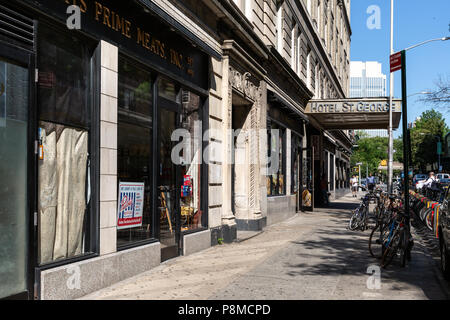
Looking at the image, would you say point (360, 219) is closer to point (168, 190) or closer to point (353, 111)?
point (353, 111)

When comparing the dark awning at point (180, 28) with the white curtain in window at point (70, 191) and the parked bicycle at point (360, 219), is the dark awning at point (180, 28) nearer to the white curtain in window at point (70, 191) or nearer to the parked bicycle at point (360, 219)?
the white curtain in window at point (70, 191)

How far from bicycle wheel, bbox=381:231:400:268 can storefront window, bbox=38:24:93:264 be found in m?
5.23

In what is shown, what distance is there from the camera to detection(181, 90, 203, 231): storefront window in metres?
10.2

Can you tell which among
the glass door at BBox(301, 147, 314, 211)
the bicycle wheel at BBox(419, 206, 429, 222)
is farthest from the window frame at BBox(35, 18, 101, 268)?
the glass door at BBox(301, 147, 314, 211)

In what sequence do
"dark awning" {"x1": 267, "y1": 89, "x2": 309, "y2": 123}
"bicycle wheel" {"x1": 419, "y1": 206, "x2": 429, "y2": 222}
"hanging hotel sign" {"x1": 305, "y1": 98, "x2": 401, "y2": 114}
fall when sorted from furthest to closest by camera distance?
"hanging hotel sign" {"x1": 305, "y1": 98, "x2": 401, "y2": 114} → "bicycle wheel" {"x1": 419, "y1": 206, "x2": 429, "y2": 222} → "dark awning" {"x1": 267, "y1": 89, "x2": 309, "y2": 123}

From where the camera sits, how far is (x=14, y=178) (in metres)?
5.27

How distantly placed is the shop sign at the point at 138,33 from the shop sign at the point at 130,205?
2.23m

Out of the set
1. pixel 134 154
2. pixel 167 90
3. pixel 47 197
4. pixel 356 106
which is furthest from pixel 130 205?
pixel 356 106

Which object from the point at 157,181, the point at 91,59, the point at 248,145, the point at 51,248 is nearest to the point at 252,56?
the point at 248,145

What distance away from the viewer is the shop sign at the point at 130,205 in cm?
757

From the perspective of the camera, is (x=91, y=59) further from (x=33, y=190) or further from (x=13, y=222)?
(x=13, y=222)

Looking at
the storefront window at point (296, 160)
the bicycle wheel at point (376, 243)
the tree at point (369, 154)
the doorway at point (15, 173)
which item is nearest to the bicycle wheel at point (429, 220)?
the bicycle wheel at point (376, 243)

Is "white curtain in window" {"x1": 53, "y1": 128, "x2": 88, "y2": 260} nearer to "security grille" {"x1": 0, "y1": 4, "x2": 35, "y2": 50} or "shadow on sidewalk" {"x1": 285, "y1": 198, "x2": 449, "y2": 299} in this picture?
"security grille" {"x1": 0, "y1": 4, "x2": 35, "y2": 50}

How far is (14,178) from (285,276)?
14.5 ft
